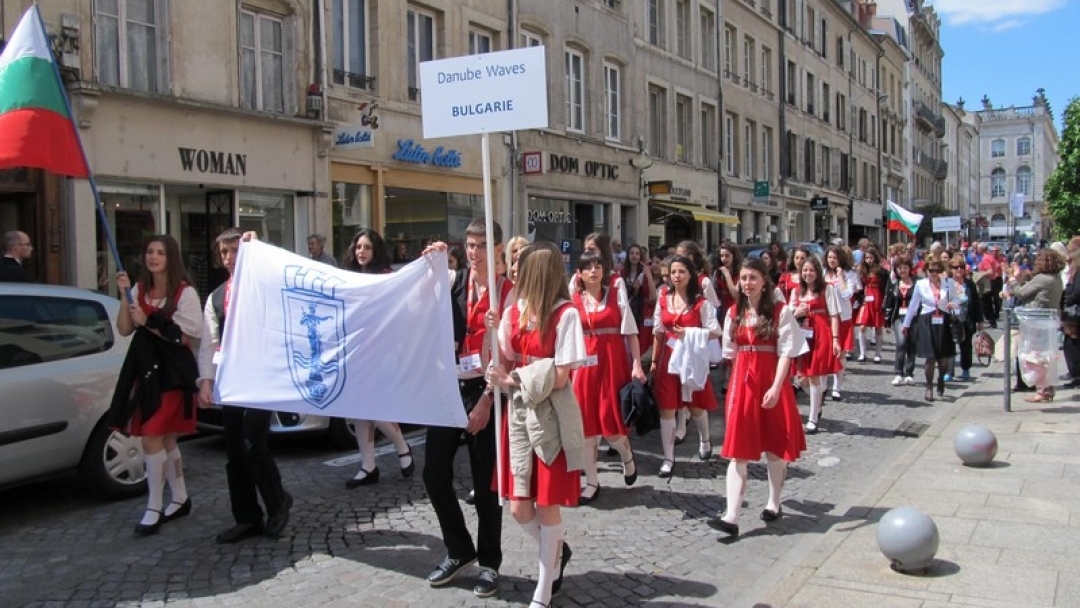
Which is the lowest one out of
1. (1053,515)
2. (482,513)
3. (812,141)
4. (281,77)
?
(1053,515)

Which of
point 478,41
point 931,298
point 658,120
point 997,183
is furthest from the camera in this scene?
point 997,183

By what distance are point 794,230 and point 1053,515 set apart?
115 feet

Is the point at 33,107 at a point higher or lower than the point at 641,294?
higher

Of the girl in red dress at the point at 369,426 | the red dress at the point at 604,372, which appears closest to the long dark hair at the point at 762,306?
the red dress at the point at 604,372

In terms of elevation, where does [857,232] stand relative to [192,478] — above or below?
above

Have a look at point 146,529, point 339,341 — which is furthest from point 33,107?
point 146,529

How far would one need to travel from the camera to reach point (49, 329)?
6.22 metres

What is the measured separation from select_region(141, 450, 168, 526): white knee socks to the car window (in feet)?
3.67

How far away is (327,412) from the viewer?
16.3ft

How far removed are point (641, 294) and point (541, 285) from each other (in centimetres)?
625

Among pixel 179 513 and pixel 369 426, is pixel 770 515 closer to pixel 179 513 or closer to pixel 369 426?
pixel 369 426

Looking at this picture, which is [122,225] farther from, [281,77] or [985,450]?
[985,450]

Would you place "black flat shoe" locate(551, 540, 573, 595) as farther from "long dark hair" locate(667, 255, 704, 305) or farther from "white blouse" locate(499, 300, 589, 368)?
"long dark hair" locate(667, 255, 704, 305)

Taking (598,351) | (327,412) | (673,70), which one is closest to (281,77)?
(598,351)
